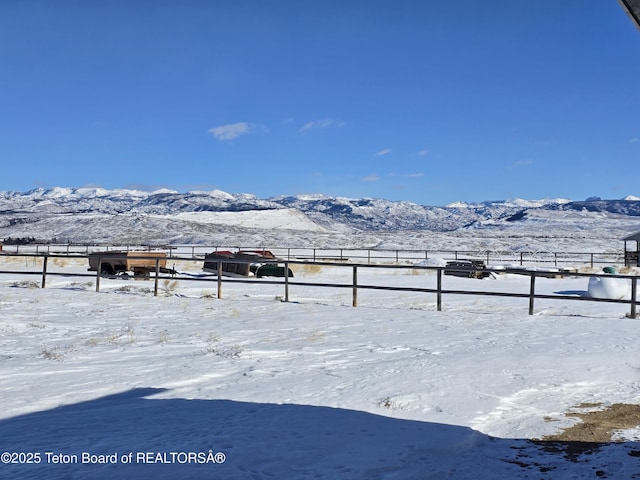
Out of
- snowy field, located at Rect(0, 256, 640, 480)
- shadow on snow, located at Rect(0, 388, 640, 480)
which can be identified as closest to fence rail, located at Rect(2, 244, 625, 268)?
snowy field, located at Rect(0, 256, 640, 480)

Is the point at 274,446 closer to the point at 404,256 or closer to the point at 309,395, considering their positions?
the point at 309,395

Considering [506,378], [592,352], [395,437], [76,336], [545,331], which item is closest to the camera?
[395,437]

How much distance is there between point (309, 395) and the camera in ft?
22.6

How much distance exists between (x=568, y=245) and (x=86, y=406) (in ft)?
297

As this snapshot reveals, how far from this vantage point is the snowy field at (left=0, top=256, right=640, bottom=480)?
15.6 ft

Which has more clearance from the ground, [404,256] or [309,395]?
[404,256]

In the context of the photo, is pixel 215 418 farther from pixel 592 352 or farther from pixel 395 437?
pixel 592 352

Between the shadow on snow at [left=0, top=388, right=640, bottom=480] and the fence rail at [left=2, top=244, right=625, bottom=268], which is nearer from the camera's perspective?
the shadow on snow at [left=0, top=388, right=640, bottom=480]

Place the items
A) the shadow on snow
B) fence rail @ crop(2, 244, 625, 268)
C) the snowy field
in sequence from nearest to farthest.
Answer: the shadow on snow < the snowy field < fence rail @ crop(2, 244, 625, 268)

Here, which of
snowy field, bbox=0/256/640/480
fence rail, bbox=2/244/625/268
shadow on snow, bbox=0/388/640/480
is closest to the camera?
shadow on snow, bbox=0/388/640/480

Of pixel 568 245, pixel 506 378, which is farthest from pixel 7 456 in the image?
pixel 568 245

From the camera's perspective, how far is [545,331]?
11.8m

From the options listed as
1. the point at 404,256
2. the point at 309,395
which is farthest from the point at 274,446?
the point at 404,256

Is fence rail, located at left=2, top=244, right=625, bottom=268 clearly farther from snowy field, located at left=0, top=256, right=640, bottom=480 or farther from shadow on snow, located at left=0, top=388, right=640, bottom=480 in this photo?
shadow on snow, located at left=0, top=388, right=640, bottom=480
